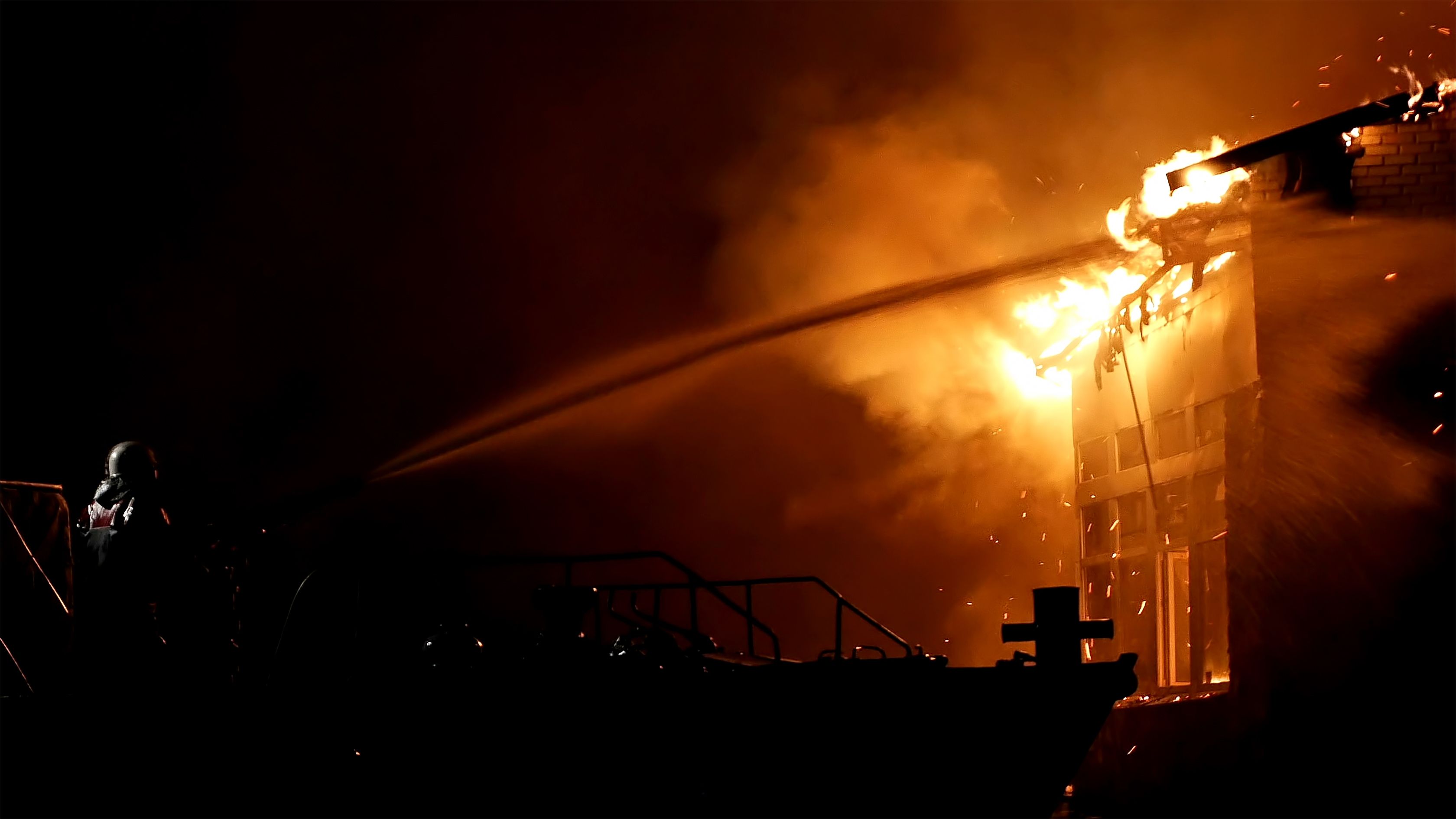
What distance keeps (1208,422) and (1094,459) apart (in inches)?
132

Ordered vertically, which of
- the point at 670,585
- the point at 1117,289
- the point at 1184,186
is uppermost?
the point at 1184,186

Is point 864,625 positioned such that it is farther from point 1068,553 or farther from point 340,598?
point 340,598

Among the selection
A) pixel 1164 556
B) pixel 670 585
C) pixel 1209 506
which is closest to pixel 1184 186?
pixel 1209 506

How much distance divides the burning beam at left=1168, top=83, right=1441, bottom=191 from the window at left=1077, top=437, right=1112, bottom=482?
500cm

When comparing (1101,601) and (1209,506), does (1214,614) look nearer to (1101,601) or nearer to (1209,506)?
(1209,506)

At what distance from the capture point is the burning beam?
38.1 ft

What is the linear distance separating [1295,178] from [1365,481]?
3.03 m

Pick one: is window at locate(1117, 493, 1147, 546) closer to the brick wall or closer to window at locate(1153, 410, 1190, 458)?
window at locate(1153, 410, 1190, 458)

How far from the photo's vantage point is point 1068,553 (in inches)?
731

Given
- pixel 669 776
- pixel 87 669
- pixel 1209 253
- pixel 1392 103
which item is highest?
pixel 1392 103

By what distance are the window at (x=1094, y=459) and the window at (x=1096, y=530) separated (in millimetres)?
410

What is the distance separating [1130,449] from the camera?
15328mm

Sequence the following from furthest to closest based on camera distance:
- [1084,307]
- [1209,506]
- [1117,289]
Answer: [1084,307], [1117,289], [1209,506]

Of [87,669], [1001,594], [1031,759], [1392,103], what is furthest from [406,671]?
[1001,594]
